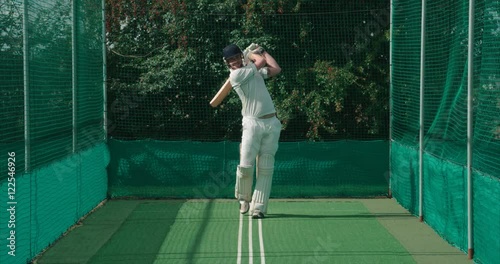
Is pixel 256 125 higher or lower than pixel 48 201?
higher

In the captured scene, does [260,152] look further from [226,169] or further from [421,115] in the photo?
[226,169]

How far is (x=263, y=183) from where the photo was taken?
10031 millimetres

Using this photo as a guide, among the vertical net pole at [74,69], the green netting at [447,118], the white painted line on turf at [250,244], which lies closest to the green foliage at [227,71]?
the green netting at [447,118]

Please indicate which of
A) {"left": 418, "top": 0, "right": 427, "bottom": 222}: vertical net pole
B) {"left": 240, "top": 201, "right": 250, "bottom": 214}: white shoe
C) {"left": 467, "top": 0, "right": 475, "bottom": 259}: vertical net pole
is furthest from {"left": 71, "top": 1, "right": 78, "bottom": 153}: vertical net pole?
{"left": 467, "top": 0, "right": 475, "bottom": 259}: vertical net pole

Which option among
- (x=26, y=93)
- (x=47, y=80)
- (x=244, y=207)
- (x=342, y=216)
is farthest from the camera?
(x=244, y=207)

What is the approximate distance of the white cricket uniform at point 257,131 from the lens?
1002 cm

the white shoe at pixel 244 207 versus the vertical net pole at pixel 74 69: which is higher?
the vertical net pole at pixel 74 69

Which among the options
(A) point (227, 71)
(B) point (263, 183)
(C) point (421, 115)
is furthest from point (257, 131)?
(A) point (227, 71)

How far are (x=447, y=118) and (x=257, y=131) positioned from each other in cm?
215

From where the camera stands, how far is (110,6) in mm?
13195

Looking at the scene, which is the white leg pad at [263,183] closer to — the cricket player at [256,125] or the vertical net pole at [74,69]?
the cricket player at [256,125]

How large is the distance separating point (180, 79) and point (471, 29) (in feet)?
20.1

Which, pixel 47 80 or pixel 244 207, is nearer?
pixel 47 80

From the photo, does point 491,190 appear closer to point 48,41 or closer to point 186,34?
point 48,41
